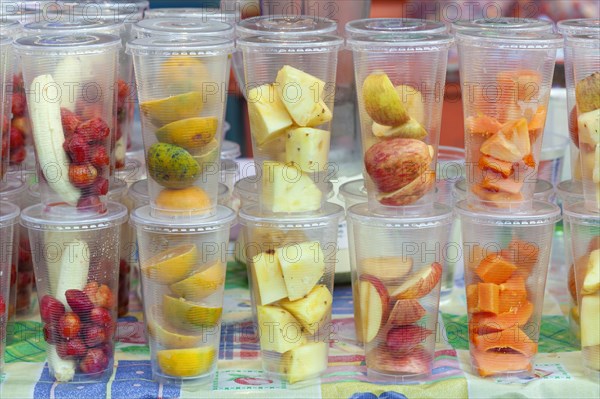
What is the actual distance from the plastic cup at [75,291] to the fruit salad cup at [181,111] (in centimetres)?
11

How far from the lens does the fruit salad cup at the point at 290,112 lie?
152 cm

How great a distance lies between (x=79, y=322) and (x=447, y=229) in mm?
620

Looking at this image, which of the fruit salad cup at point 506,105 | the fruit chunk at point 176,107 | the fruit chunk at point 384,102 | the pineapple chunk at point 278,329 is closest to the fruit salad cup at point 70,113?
the fruit chunk at point 176,107

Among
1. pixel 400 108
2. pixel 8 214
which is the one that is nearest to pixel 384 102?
pixel 400 108

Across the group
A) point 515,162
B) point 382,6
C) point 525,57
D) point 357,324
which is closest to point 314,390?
point 357,324

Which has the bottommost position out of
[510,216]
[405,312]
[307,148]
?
[405,312]

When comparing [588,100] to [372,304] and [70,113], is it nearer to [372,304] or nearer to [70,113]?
[372,304]

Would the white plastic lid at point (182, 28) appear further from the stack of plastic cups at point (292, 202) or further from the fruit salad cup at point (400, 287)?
the fruit salad cup at point (400, 287)

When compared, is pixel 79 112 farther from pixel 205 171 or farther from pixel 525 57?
pixel 525 57

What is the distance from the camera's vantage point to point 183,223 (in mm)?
1514

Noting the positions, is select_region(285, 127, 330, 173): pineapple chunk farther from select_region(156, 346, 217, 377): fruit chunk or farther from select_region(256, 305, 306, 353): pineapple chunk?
select_region(156, 346, 217, 377): fruit chunk

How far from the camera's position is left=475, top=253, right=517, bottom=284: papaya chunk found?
1535 mm

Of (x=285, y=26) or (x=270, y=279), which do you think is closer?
(x=270, y=279)

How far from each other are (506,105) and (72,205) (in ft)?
2.40
